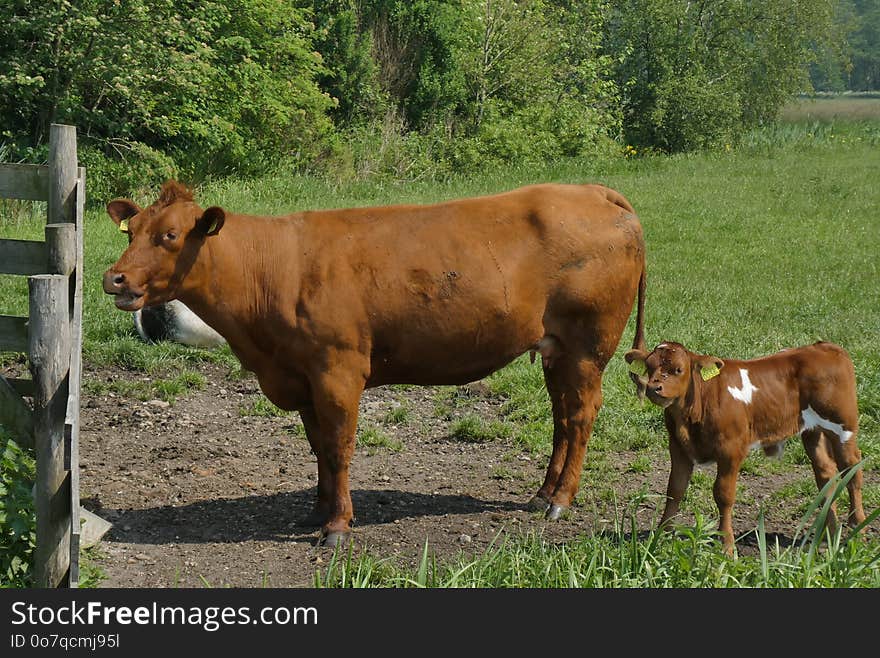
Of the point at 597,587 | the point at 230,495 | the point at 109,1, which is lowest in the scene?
the point at 230,495

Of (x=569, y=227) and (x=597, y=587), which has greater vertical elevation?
(x=569, y=227)

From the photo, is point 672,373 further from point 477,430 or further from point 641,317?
point 477,430

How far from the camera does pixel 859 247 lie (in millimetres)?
15344

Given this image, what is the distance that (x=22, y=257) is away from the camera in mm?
5605

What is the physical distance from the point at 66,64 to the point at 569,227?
A: 530 inches

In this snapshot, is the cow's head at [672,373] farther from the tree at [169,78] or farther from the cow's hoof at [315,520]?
the tree at [169,78]

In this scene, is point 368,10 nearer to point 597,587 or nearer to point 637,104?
point 637,104

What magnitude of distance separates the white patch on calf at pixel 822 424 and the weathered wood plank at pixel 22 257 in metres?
4.15

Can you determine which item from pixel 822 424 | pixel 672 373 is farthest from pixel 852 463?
pixel 672 373

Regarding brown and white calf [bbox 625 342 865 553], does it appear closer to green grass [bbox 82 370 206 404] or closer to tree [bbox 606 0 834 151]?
green grass [bbox 82 370 206 404]

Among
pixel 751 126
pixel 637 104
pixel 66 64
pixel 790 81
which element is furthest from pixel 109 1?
pixel 790 81

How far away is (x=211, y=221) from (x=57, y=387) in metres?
1.43

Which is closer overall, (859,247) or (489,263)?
(489,263)

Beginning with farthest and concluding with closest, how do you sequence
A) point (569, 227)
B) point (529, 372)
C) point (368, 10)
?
point (368, 10), point (529, 372), point (569, 227)
